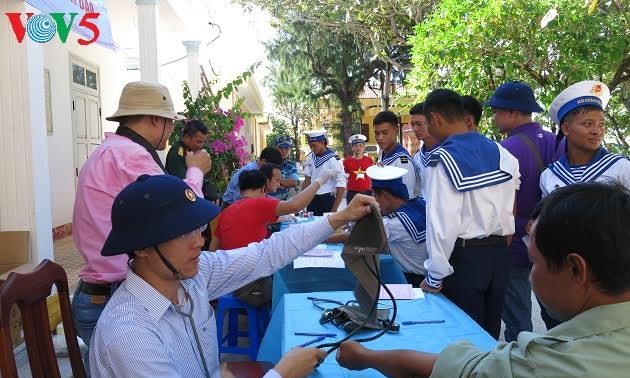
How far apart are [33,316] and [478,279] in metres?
1.90

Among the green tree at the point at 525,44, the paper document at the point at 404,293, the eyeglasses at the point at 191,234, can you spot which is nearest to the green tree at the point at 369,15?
the green tree at the point at 525,44

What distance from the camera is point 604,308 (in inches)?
39.9

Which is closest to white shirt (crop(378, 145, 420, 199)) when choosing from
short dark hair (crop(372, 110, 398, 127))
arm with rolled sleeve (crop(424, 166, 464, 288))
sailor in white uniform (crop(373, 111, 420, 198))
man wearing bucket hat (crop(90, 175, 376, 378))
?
sailor in white uniform (crop(373, 111, 420, 198))

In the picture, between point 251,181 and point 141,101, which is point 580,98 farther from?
point 251,181

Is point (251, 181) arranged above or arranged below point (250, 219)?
above

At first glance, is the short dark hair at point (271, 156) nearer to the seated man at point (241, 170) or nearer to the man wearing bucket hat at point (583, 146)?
the seated man at point (241, 170)

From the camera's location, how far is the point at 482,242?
2.58 meters

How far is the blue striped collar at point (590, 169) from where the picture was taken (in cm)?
261

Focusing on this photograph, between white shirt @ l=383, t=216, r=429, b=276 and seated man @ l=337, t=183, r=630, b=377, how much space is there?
6.42 feet

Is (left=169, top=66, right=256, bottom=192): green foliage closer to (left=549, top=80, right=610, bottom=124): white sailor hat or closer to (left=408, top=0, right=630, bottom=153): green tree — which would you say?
(left=408, top=0, right=630, bottom=153): green tree

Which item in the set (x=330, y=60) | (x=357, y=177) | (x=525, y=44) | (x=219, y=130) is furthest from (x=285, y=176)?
(x=330, y=60)

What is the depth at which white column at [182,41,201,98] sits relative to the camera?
8312mm

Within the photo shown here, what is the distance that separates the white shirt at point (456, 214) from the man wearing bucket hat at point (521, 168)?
499 millimetres

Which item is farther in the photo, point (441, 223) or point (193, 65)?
point (193, 65)
